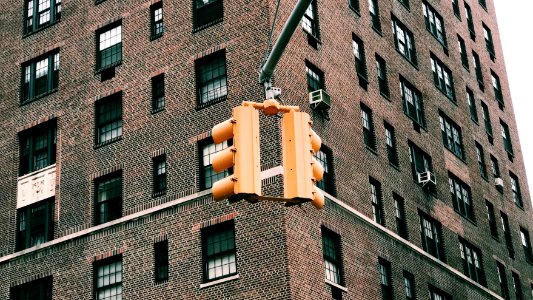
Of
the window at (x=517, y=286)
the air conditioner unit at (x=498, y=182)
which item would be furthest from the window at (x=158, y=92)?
the window at (x=517, y=286)

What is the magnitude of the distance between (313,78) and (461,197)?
16.2 m

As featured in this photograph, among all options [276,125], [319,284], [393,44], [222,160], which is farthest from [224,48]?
[222,160]

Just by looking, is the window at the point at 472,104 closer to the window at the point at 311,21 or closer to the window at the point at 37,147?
the window at the point at 311,21

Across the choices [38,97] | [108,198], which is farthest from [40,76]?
[108,198]

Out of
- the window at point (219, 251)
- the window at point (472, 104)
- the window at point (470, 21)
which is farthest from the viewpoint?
the window at point (470, 21)

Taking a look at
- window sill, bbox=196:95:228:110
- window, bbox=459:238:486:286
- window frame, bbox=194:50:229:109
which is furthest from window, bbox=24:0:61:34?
window, bbox=459:238:486:286

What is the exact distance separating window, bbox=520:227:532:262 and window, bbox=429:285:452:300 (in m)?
15.5

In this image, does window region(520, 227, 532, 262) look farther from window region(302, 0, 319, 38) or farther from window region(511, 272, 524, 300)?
window region(302, 0, 319, 38)

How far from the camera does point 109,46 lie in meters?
42.5

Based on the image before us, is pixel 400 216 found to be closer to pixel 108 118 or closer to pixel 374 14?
pixel 374 14

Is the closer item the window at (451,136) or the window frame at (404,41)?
the window frame at (404,41)

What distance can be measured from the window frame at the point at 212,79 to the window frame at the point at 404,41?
1443cm

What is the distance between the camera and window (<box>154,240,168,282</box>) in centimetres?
3638

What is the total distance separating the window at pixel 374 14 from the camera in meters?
48.3
